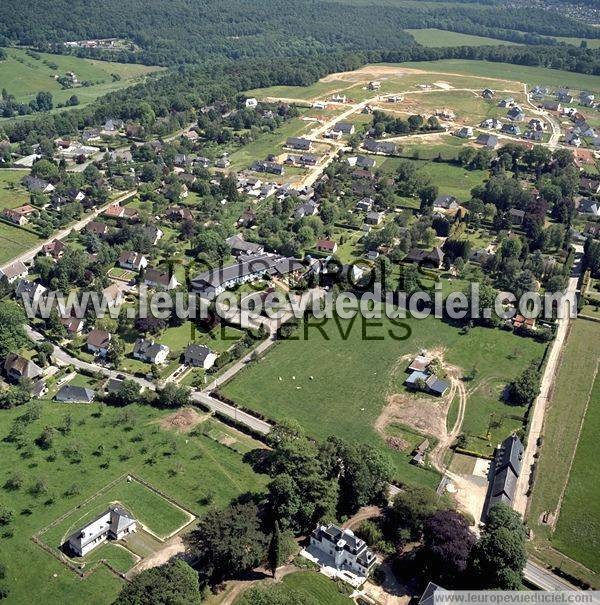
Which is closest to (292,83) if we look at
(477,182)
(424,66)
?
(424,66)

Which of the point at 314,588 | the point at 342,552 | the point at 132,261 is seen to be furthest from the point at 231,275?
the point at 314,588

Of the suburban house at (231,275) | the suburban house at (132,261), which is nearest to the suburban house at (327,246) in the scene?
the suburban house at (231,275)

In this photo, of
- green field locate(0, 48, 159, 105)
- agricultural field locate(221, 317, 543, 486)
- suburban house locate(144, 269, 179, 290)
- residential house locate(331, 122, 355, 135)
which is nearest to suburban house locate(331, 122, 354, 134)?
residential house locate(331, 122, 355, 135)

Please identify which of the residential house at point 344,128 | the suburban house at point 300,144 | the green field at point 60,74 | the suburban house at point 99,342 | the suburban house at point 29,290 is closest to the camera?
the suburban house at point 99,342

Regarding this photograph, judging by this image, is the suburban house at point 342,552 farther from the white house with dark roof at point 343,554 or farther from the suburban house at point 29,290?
the suburban house at point 29,290

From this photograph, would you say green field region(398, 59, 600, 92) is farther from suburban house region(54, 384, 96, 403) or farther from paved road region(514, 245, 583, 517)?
suburban house region(54, 384, 96, 403)

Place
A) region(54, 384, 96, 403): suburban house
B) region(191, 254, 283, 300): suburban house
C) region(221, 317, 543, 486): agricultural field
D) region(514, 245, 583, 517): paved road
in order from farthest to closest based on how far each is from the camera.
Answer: region(191, 254, 283, 300): suburban house → region(54, 384, 96, 403): suburban house → region(221, 317, 543, 486): agricultural field → region(514, 245, 583, 517): paved road
